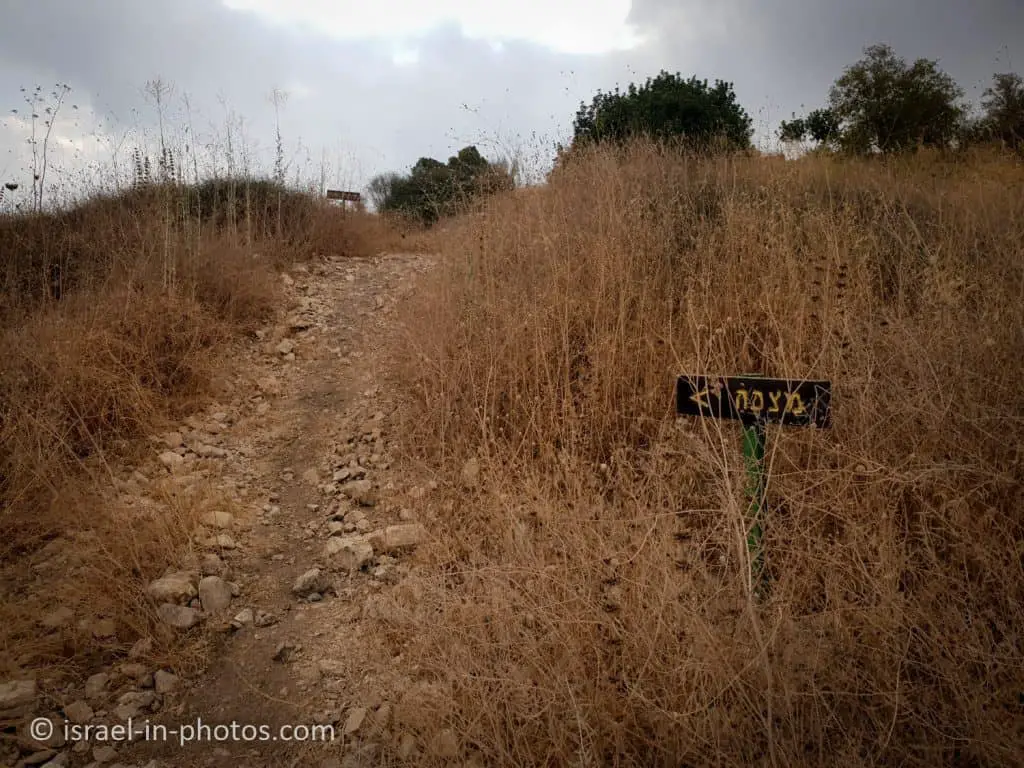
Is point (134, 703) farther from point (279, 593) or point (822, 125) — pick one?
point (822, 125)

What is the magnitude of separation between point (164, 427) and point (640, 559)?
3.31 metres

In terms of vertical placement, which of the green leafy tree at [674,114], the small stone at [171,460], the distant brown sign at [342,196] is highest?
the green leafy tree at [674,114]

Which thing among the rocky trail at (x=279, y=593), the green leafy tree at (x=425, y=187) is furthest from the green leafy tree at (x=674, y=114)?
the rocky trail at (x=279, y=593)

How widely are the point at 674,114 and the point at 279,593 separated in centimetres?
784

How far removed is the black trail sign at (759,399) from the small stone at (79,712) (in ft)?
7.53

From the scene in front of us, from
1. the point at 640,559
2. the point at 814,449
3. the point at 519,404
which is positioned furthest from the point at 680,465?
the point at 519,404

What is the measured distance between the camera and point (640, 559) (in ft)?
6.28

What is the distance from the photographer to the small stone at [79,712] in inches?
75.0

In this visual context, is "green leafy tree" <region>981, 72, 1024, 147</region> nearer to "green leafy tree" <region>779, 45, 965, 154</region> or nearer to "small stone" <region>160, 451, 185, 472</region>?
"green leafy tree" <region>779, 45, 965, 154</region>

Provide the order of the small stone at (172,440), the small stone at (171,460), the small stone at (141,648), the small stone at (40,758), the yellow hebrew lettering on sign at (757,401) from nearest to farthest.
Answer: the small stone at (40,758)
the yellow hebrew lettering on sign at (757,401)
the small stone at (141,648)
the small stone at (171,460)
the small stone at (172,440)

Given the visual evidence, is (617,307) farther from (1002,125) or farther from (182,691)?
(1002,125)

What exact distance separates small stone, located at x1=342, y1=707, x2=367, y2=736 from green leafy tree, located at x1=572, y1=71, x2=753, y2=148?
6886 millimetres

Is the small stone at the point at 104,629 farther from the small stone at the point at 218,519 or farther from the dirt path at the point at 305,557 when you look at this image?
the small stone at the point at 218,519

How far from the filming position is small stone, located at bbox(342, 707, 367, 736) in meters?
1.83
